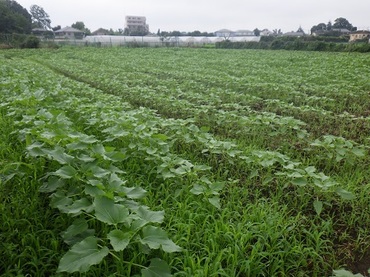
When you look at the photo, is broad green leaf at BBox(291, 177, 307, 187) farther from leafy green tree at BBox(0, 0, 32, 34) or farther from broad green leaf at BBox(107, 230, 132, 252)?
leafy green tree at BBox(0, 0, 32, 34)

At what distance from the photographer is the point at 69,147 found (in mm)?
2475

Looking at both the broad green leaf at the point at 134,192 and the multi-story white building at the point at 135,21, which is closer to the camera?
the broad green leaf at the point at 134,192

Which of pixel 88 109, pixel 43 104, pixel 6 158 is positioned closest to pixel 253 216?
pixel 6 158

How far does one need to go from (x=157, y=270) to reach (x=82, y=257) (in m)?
0.41

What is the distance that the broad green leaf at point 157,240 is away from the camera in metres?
1.57

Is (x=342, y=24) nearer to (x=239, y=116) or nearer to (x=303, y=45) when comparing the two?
(x=303, y=45)

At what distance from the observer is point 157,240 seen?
1.61 metres

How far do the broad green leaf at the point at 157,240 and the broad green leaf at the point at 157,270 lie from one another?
0.10 meters

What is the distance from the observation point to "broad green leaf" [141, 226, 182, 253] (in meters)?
1.57

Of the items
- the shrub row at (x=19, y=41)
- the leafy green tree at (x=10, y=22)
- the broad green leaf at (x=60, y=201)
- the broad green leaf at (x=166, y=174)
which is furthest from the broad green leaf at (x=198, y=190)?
the leafy green tree at (x=10, y=22)

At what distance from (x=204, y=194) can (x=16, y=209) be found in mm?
1665

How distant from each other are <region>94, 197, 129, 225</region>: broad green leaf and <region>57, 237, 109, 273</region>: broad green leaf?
0.14m

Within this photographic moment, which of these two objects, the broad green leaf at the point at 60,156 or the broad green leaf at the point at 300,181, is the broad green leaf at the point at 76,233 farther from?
the broad green leaf at the point at 300,181

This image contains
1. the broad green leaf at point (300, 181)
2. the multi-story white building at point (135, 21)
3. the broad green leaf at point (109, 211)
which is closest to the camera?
the broad green leaf at point (109, 211)
